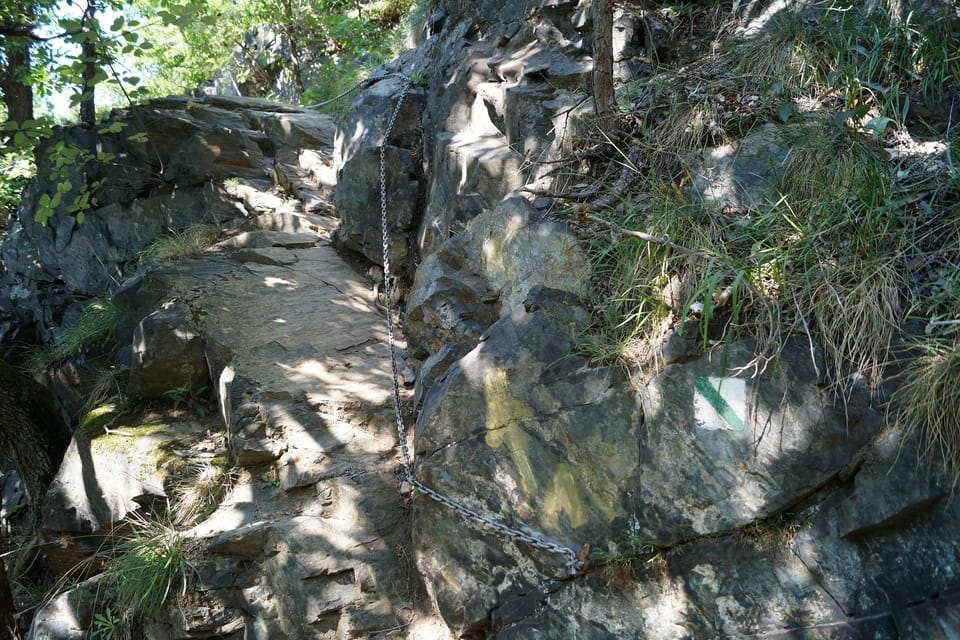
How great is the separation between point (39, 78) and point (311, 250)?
4.47m

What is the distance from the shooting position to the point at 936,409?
8.25 ft

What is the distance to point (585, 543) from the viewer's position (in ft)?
10.1

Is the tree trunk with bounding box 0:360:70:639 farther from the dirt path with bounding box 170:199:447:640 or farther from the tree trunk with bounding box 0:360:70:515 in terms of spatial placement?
the dirt path with bounding box 170:199:447:640

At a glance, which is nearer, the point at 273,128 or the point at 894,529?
the point at 894,529

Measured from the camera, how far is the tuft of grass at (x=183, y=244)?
21.7 feet

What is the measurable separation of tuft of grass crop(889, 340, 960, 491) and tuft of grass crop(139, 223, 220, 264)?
5.89m

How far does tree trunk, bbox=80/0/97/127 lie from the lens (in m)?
5.80

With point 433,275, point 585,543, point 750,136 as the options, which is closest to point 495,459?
point 585,543

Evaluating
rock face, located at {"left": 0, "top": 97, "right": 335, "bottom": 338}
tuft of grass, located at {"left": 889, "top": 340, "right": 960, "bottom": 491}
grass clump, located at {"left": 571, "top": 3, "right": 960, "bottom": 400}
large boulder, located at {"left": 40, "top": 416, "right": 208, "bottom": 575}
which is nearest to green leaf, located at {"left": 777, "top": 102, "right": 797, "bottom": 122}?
grass clump, located at {"left": 571, "top": 3, "right": 960, "bottom": 400}

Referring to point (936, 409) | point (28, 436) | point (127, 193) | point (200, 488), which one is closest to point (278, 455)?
point (200, 488)

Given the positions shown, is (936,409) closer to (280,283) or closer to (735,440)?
(735,440)

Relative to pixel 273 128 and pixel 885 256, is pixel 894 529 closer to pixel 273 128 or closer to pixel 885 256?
pixel 885 256

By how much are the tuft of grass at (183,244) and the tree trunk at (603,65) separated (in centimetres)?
415

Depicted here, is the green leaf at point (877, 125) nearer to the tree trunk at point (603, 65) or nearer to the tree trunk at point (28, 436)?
the tree trunk at point (603, 65)
